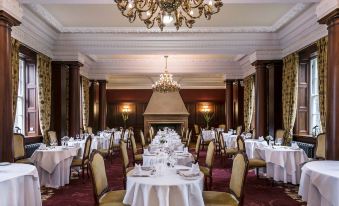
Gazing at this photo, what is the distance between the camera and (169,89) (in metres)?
14.2

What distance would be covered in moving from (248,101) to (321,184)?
1052 centimetres

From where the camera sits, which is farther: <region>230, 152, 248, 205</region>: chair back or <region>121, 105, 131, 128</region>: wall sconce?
<region>121, 105, 131, 128</region>: wall sconce

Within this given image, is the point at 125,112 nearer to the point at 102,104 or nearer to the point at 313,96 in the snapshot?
the point at 102,104

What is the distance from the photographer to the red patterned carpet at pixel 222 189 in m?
5.97

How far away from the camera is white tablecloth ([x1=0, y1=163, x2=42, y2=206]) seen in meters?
3.74

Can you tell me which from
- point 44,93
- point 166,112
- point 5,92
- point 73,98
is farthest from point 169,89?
point 5,92

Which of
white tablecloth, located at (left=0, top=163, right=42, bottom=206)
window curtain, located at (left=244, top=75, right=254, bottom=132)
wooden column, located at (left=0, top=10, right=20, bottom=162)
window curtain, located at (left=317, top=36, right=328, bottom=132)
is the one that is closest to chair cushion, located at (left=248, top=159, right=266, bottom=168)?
window curtain, located at (left=317, top=36, right=328, bottom=132)

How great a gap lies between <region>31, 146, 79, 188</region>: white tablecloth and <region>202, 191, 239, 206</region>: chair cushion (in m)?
3.84

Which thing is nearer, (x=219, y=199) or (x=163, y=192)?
(x=163, y=192)

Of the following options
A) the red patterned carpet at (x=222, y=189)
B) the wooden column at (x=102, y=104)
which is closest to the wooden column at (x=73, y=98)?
the red patterned carpet at (x=222, y=189)

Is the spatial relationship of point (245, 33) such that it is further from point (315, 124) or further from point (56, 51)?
point (56, 51)

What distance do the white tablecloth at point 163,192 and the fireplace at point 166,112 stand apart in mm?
15135

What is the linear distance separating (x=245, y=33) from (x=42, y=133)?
5.91 meters

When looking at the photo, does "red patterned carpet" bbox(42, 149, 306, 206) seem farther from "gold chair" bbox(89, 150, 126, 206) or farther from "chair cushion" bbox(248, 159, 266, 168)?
"gold chair" bbox(89, 150, 126, 206)
